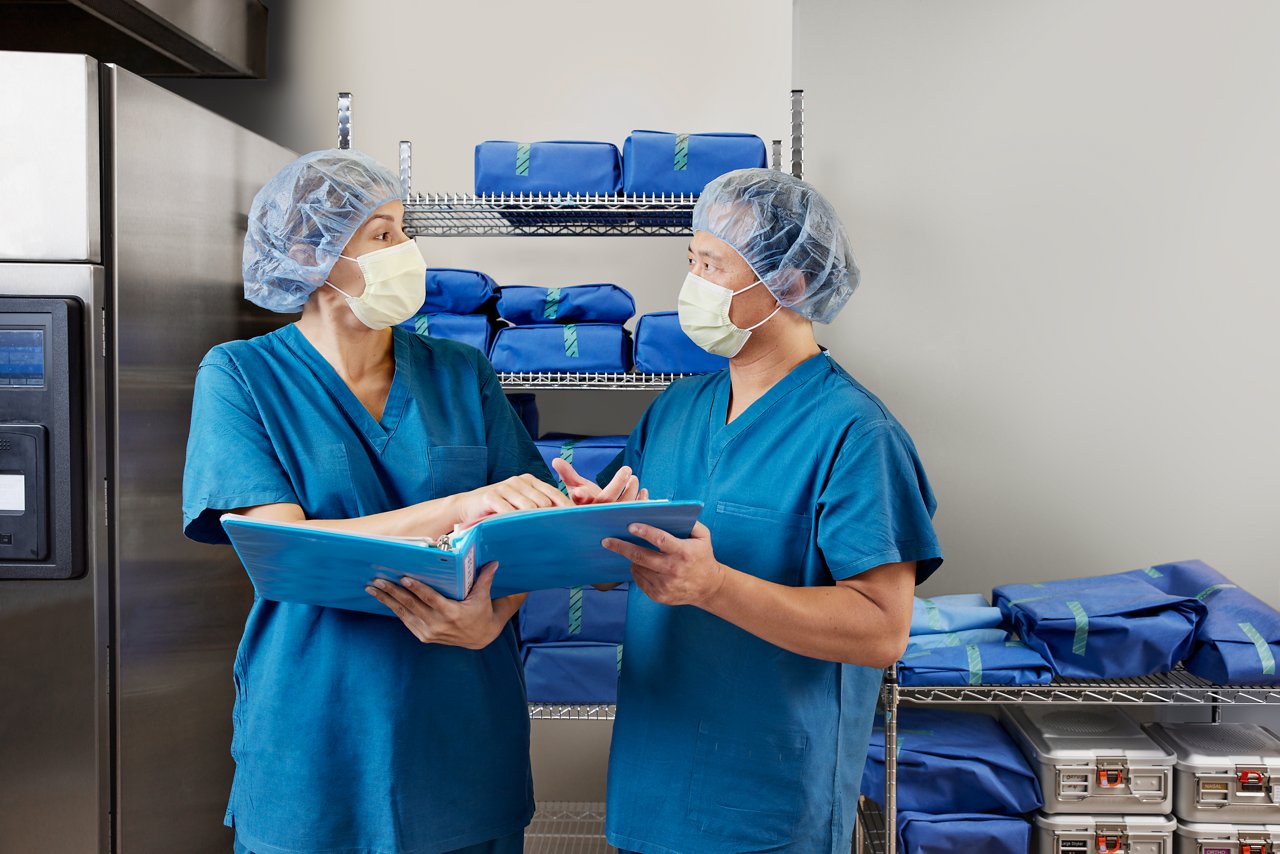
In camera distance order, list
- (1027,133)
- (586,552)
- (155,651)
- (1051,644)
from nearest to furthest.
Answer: (586,552) → (155,651) → (1051,644) → (1027,133)

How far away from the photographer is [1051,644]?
2.19 m

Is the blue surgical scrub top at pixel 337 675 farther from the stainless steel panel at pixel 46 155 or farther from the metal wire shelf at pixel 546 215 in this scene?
the metal wire shelf at pixel 546 215

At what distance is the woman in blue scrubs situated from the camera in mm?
1305

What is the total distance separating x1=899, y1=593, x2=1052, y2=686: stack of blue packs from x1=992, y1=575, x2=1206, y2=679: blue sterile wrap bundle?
0.18 feet

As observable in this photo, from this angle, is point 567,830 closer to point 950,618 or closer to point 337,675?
point 950,618

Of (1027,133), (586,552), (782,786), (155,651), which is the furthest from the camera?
(1027,133)

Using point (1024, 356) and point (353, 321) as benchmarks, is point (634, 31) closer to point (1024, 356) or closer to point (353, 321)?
point (1024, 356)

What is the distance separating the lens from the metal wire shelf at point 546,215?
2324 millimetres

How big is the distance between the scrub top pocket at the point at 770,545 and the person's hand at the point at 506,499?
309 mm

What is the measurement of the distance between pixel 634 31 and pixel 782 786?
2.18 meters

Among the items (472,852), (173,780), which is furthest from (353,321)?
(173,780)

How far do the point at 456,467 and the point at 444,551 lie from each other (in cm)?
49

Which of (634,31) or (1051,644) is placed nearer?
(1051,644)

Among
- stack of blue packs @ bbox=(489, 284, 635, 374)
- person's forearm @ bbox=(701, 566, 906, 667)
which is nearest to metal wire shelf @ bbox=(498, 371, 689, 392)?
stack of blue packs @ bbox=(489, 284, 635, 374)
